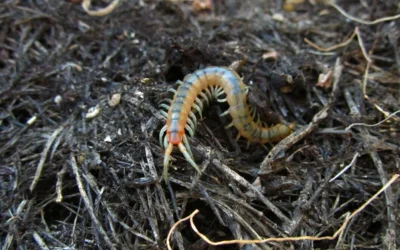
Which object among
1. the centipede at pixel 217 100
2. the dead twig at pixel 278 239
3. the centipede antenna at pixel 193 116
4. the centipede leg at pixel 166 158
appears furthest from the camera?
the centipede antenna at pixel 193 116

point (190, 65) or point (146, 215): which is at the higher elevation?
point (190, 65)

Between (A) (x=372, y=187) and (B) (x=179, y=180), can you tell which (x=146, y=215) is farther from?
(A) (x=372, y=187)

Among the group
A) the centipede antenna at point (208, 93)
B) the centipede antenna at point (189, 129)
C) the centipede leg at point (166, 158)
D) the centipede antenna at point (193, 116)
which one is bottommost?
the centipede leg at point (166, 158)

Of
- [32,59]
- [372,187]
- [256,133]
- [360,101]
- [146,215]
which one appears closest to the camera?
[146,215]

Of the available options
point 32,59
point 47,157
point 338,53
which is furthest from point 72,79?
point 338,53

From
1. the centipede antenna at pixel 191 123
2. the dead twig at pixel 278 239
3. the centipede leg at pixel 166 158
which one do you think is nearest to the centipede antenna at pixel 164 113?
the centipede antenna at pixel 191 123

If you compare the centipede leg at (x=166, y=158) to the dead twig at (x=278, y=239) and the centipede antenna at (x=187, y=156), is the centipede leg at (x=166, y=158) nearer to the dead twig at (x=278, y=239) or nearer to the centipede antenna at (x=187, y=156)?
the centipede antenna at (x=187, y=156)

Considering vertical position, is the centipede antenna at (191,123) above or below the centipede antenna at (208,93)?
below
